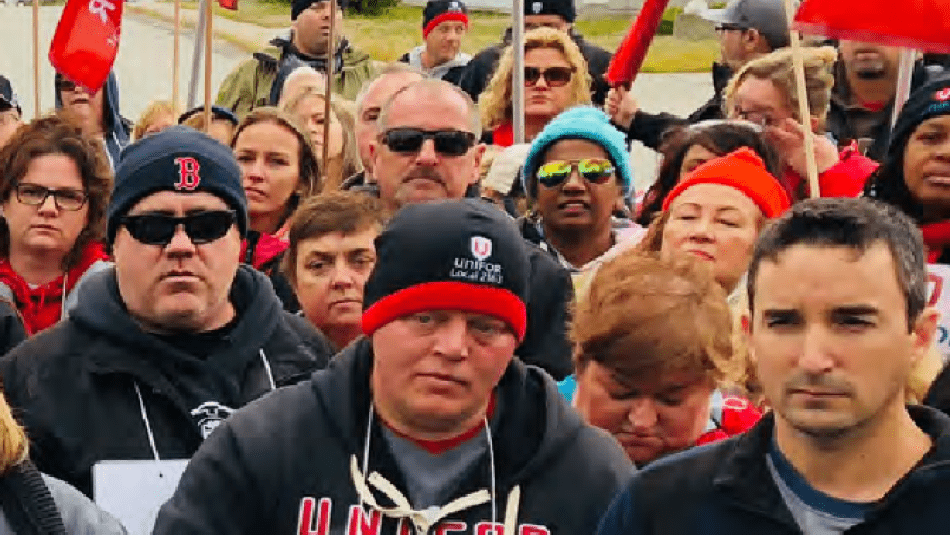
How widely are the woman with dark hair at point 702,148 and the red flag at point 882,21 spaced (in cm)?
77

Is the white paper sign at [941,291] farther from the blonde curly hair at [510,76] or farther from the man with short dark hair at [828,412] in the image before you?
the blonde curly hair at [510,76]

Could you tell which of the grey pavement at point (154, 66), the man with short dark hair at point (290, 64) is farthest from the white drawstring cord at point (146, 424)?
the grey pavement at point (154, 66)

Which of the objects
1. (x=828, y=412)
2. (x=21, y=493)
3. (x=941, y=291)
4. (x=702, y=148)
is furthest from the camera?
(x=702, y=148)

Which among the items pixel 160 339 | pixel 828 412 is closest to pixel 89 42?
pixel 160 339

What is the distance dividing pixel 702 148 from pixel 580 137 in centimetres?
40

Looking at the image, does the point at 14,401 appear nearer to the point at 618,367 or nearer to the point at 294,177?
the point at 618,367

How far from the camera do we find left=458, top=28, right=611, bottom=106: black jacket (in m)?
11.4

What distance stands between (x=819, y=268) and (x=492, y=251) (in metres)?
0.93

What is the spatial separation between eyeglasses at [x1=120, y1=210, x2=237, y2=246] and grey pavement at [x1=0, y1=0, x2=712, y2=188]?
362 inches

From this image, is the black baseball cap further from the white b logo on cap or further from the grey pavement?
the white b logo on cap

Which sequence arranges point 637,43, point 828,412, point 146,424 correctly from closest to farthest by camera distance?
1. point 828,412
2. point 146,424
3. point 637,43

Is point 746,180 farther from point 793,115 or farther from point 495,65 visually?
point 495,65

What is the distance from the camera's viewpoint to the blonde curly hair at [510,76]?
9266 mm

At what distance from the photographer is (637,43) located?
8.76m
